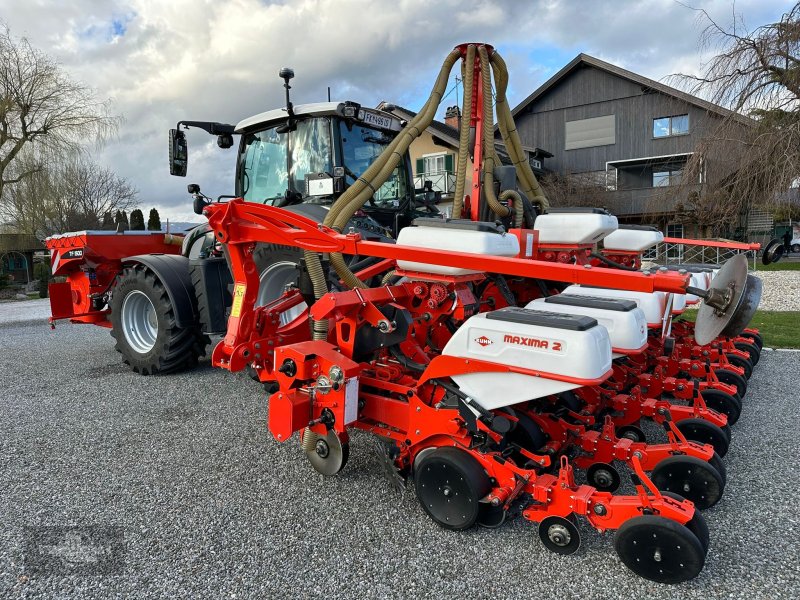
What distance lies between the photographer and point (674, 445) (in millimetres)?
2660

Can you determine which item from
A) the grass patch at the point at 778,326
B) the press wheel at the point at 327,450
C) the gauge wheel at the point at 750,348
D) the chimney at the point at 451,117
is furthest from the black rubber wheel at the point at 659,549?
the chimney at the point at 451,117

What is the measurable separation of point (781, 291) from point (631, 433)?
1010 centimetres

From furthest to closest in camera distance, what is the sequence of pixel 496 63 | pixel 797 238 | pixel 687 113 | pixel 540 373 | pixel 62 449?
pixel 797 238
pixel 687 113
pixel 496 63
pixel 62 449
pixel 540 373

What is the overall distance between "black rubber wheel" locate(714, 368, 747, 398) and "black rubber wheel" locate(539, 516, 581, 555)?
261 centimetres

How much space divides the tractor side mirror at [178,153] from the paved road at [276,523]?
2182mm

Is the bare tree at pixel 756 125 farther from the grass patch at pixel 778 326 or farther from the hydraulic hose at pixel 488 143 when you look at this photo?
the hydraulic hose at pixel 488 143

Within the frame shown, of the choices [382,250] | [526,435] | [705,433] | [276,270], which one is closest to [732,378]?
[705,433]

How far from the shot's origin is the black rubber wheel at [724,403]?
3.73 m

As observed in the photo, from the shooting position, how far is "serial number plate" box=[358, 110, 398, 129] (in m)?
4.85

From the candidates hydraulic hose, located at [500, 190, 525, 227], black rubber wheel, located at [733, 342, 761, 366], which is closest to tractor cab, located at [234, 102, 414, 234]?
hydraulic hose, located at [500, 190, 525, 227]

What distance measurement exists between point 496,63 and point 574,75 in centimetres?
2485

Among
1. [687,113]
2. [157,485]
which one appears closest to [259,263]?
[157,485]

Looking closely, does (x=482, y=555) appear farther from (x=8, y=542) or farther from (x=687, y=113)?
(x=687, y=113)

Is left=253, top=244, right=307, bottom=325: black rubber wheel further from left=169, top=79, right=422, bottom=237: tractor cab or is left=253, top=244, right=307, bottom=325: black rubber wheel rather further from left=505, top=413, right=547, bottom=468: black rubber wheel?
left=505, top=413, right=547, bottom=468: black rubber wheel
